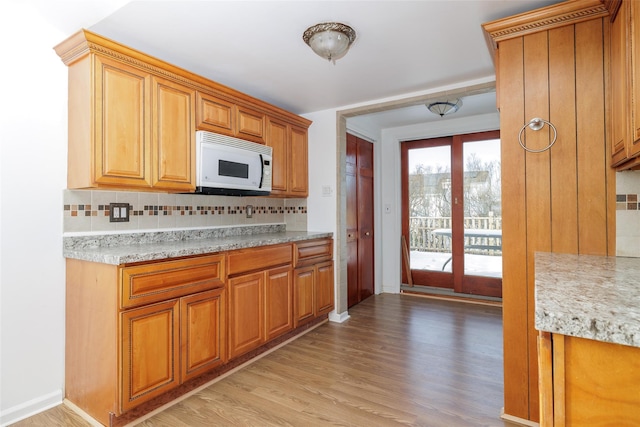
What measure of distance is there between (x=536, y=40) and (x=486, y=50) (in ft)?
1.82

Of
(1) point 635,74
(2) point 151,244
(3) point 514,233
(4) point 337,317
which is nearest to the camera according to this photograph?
(1) point 635,74

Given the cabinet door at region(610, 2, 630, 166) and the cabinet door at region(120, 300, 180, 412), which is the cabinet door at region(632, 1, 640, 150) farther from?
the cabinet door at region(120, 300, 180, 412)

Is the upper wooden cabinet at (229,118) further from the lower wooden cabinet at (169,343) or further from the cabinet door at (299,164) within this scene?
the lower wooden cabinet at (169,343)

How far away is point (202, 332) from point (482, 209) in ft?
12.0

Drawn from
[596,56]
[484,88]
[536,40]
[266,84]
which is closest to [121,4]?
[266,84]

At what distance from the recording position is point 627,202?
1.61m

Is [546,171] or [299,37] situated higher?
[299,37]

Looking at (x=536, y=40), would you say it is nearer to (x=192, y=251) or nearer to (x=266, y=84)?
(x=266, y=84)

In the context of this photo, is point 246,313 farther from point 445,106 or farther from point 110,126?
point 445,106

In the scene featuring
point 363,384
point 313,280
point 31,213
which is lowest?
point 363,384

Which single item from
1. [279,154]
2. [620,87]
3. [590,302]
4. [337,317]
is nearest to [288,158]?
[279,154]

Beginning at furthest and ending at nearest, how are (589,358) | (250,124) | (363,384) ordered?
(250,124), (363,384), (589,358)

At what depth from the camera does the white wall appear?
1863mm

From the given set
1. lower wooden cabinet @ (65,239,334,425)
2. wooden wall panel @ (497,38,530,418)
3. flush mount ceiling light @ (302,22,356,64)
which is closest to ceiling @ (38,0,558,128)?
flush mount ceiling light @ (302,22,356,64)
